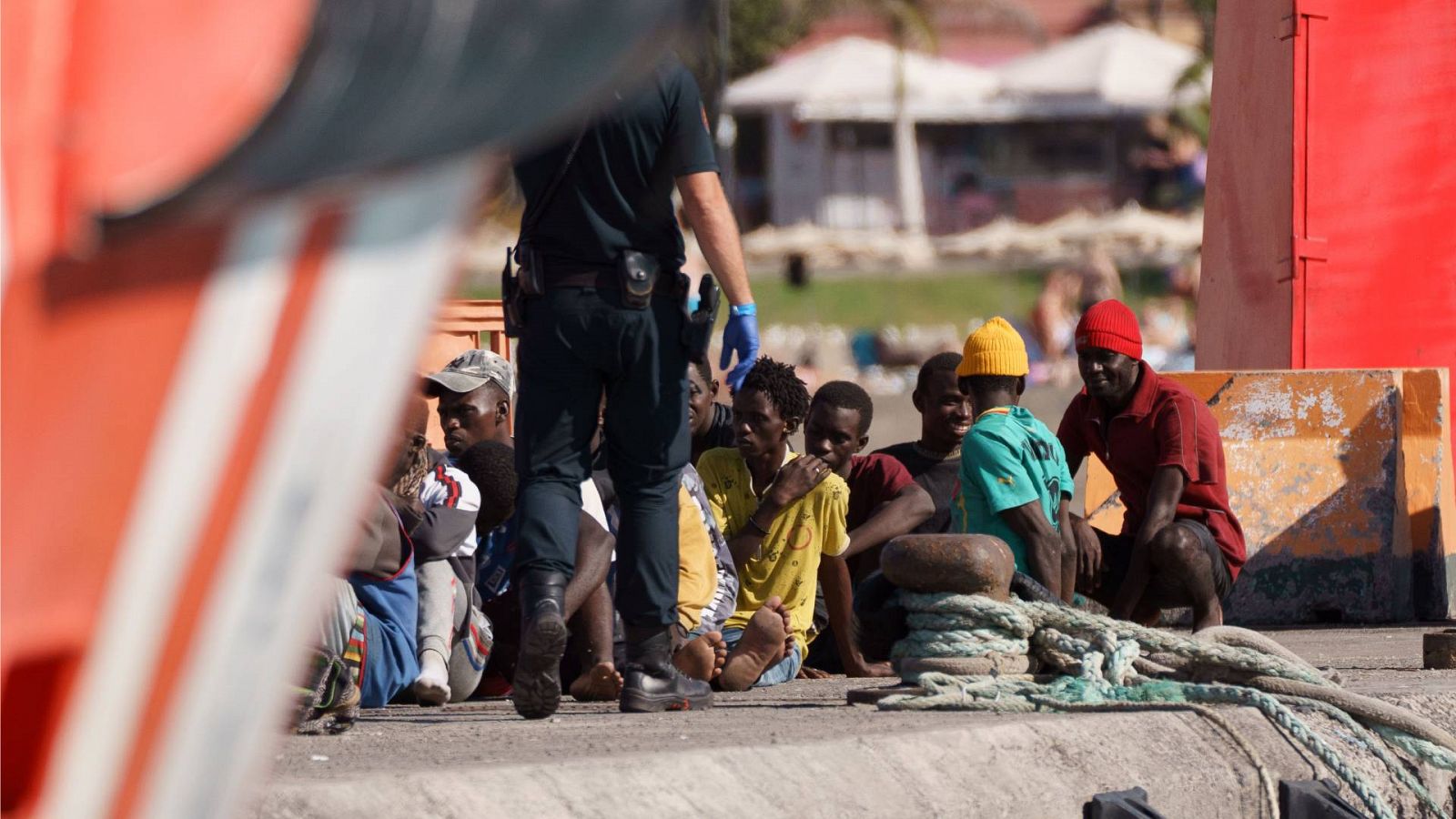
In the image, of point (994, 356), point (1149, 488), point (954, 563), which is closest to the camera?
point (954, 563)

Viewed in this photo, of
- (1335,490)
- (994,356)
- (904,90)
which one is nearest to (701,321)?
(994,356)

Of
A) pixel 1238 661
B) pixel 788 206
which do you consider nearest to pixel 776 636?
→ pixel 1238 661

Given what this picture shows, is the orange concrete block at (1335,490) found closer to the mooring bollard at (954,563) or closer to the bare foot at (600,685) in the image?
the mooring bollard at (954,563)

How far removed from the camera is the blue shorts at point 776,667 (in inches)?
205

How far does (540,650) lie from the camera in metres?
3.96

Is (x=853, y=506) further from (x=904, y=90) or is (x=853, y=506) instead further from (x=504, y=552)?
(x=904, y=90)

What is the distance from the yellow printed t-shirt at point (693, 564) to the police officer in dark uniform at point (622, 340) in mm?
852

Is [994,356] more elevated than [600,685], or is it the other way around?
[994,356]

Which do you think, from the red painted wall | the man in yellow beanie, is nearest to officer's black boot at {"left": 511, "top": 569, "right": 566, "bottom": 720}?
the man in yellow beanie

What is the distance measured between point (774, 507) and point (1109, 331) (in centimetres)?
121

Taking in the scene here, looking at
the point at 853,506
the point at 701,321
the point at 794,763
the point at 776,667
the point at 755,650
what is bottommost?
the point at 776,667

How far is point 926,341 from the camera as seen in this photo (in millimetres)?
26078

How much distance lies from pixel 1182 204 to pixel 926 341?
11765mm

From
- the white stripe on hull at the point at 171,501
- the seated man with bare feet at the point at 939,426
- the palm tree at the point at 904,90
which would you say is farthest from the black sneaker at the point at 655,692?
the palm tree at the point at 904,90
